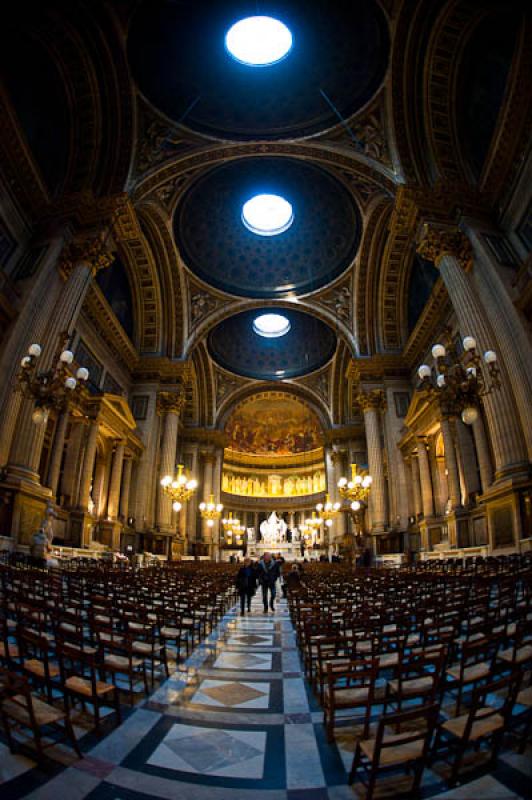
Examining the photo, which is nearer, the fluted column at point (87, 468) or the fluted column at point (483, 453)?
the fluted column at point (483, 453)

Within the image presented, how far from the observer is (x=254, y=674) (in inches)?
188

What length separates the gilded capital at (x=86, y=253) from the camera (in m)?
15.6

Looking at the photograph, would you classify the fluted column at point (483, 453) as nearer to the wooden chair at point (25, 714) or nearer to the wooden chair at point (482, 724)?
the wooden chair at point (482, 724)

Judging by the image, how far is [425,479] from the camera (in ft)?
68.9

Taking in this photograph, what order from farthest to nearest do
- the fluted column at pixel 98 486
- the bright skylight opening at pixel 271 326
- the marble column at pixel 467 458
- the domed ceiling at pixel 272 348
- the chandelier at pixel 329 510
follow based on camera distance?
the bright skylight opening at pixel 271 326, the domed ceiling at pixel 272 348, the chandelier at pixel 329 510, the fluted column at pixel 98 486, the marble column at pixel 467 458

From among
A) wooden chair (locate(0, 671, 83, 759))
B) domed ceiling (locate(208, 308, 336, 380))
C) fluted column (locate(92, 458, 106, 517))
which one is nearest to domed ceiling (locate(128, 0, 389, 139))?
fluted column (locate(92, 458, 106, 517))

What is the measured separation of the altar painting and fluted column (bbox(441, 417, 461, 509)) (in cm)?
2705

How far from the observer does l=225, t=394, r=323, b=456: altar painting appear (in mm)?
45656

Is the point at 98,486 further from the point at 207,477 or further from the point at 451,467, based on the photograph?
the point at 451,467

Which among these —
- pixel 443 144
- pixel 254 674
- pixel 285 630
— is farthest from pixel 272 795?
pixel 443 144

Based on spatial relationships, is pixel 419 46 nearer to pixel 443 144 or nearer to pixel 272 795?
→ pixel 443 144

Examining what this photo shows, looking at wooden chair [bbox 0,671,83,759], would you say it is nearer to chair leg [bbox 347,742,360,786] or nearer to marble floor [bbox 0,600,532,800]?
marble floor [bbox 0,600,532,800]

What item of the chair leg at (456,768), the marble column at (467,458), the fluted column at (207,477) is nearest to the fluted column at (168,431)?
the fluted column at (207,477)

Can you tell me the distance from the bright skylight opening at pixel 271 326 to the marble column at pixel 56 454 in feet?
77.5
